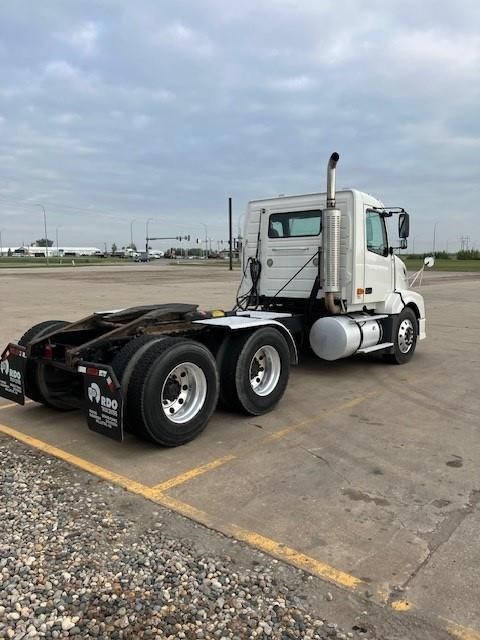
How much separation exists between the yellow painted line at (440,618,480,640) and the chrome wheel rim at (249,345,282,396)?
3.61m

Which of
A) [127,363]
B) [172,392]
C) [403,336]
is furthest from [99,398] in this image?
[403,336]

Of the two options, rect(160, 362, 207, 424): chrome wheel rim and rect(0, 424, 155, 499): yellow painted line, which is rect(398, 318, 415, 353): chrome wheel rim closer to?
rect(160, 362, 207, 424): chrome wheel rim

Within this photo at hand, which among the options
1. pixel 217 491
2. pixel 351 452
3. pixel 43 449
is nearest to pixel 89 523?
pixel 217 491

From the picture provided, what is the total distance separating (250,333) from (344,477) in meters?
2.08

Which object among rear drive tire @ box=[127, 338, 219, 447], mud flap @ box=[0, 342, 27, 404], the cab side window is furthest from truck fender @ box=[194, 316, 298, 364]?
the cab side window

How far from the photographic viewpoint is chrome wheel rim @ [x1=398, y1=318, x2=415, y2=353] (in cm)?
880

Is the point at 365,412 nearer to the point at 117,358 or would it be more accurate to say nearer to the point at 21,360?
the point at 117,358

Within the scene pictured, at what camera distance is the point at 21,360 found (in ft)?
18.1

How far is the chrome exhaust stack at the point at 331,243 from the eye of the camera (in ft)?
23.7

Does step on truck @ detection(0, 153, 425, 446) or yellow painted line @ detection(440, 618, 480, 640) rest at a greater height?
step on truck @ detection(0, 153, 425, 446)

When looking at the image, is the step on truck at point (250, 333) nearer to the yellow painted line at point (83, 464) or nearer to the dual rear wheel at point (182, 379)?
the dual rear wheel at point (182, 379)

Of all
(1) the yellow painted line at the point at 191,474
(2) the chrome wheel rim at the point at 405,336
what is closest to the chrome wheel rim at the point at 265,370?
(1) the yellow painted line at the point at 191,474

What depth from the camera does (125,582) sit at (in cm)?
293

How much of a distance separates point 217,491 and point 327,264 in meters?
4.18
